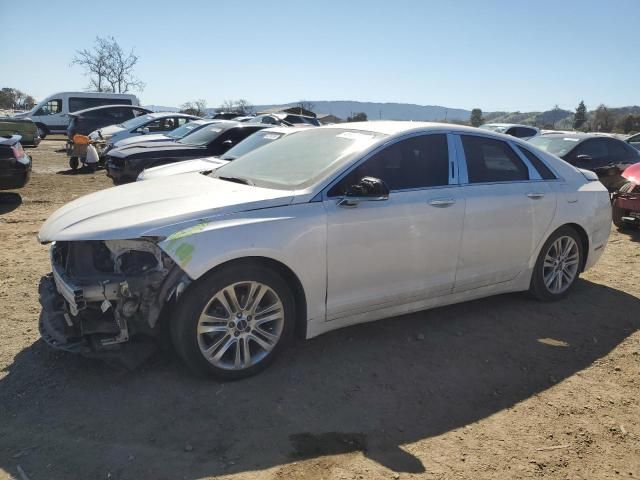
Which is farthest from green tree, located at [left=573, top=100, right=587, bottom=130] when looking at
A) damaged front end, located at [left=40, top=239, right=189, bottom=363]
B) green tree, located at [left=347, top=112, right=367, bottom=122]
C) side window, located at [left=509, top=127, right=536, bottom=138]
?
damaged front end, located at [left=40, top=239, right=189, bottom=363]

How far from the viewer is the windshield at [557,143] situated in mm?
9750

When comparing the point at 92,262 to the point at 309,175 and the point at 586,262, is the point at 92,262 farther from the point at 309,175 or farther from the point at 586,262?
the point at 586,262

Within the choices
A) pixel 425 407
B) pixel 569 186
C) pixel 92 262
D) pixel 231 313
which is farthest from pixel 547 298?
pixel 92 262

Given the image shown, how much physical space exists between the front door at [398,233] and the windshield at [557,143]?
6365mm

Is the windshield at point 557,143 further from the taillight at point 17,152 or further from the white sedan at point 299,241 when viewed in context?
the taillight at point 17,152

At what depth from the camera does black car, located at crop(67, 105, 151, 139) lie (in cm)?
2036

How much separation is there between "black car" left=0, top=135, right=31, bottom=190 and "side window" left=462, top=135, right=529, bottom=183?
24.4 feet

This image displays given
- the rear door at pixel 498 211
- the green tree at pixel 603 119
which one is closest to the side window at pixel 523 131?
the rear door at pixel 498 211

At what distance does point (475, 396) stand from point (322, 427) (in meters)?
1.06

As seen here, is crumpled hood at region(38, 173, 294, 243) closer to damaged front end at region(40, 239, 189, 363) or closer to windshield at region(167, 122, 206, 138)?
damaged front end at region(40, 239, 189, 363)

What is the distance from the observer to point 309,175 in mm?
3723

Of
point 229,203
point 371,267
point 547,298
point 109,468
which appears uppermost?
point 229,203

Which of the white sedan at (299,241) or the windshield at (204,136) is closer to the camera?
the white sedan at (299,241)

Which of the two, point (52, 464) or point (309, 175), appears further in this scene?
point (309, 175)
